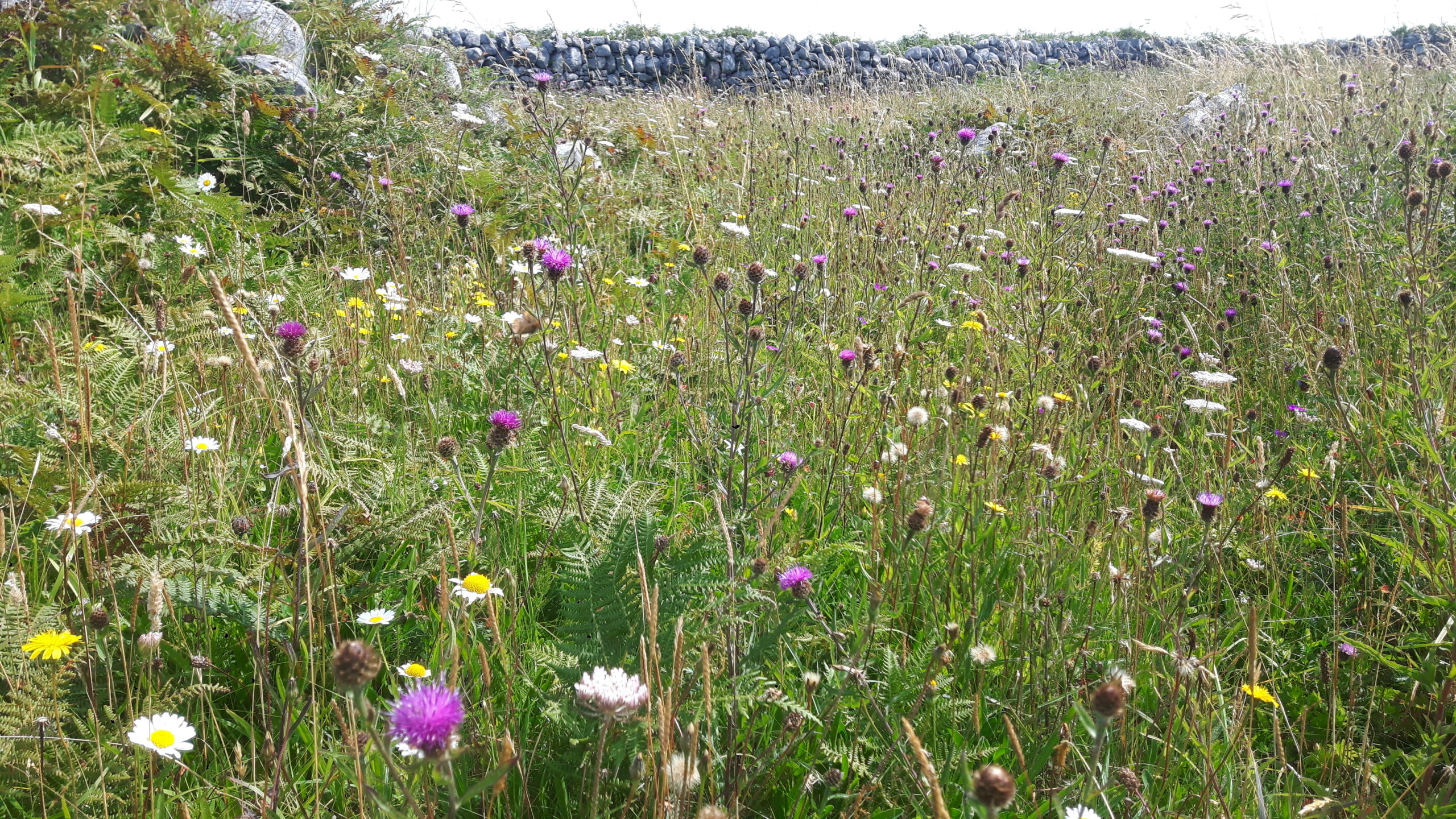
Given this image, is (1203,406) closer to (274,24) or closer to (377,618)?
(377,618)

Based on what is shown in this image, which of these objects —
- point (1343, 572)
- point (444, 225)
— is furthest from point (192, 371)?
point (1343, 572)

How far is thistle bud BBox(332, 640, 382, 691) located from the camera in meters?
0.59

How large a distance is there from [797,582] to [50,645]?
0.99 m

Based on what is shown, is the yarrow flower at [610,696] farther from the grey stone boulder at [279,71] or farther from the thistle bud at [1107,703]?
the grey stone boulder at [279,71]

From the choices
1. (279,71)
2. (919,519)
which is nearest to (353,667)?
(919,519)

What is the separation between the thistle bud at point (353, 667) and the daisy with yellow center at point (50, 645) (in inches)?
30.8

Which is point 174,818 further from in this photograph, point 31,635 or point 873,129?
point 873,129

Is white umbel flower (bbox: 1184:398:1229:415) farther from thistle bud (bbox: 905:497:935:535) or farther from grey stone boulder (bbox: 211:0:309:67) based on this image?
grey stone boulder (bbox: 211:0:309:67)

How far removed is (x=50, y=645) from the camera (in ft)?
3.73

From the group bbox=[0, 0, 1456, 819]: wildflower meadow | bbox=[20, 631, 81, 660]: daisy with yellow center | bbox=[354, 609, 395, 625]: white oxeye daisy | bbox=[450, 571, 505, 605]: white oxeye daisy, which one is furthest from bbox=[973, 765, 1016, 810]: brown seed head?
bbox=[20, 631, 81, 660]: daisy with yellow center

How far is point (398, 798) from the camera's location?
41.2 inches

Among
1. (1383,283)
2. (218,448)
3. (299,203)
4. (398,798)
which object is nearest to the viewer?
(398,798)

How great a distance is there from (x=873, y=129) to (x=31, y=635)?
20.2 ft

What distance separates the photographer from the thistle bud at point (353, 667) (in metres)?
0.59
